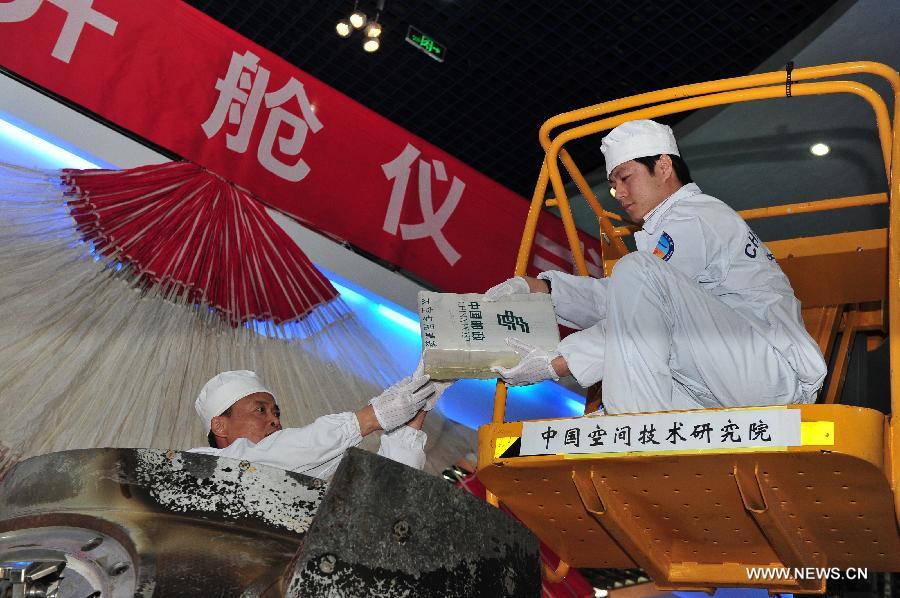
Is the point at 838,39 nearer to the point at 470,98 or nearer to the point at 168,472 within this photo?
the point at 470,98

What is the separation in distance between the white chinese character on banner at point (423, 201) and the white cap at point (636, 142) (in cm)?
193

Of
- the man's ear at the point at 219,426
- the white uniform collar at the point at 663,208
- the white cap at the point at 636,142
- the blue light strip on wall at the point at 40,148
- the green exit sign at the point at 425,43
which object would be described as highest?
the green exit sign at the point at 425,43

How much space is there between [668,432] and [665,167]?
100 centimetres

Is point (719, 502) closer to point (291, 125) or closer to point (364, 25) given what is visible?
point (291, 125)

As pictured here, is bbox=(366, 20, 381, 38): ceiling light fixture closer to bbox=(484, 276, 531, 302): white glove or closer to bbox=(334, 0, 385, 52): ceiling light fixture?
bbox=(334, 0, 385, 52): ceiling light fixture

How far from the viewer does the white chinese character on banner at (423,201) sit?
5.03 m

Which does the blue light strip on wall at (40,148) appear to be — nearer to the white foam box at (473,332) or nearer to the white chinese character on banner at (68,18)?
the white chinese character on banner at (68,18)

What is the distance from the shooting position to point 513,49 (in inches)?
250

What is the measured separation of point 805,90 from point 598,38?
350cm

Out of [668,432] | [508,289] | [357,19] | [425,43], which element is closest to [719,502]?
[668,432]

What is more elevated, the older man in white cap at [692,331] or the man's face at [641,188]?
the man's face at [641,188]

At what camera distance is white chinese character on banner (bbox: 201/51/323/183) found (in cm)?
462

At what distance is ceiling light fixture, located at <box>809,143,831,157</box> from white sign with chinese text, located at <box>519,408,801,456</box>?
12.8 feet

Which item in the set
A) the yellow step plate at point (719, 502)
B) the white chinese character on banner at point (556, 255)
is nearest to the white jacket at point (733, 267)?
the yellow step plate at point (719, 502)
